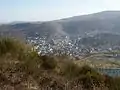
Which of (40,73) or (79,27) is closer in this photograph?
(40,73)

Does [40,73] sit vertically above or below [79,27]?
above

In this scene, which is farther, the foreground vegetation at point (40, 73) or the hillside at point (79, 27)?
the hillside at point (79, 27)

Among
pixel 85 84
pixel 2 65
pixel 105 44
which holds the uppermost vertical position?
pixel 2 65

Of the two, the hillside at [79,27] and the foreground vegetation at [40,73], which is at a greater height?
the foreground vegetation at [40,73]

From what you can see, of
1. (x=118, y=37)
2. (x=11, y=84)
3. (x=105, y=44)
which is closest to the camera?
(x=11, y=84)

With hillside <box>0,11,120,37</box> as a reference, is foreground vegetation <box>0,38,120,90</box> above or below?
above

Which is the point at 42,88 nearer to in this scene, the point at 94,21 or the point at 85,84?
the point at 85,84

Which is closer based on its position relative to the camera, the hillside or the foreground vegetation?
the foreground vegetation

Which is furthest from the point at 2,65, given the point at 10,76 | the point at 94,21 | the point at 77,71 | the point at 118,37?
the point at 94,21
